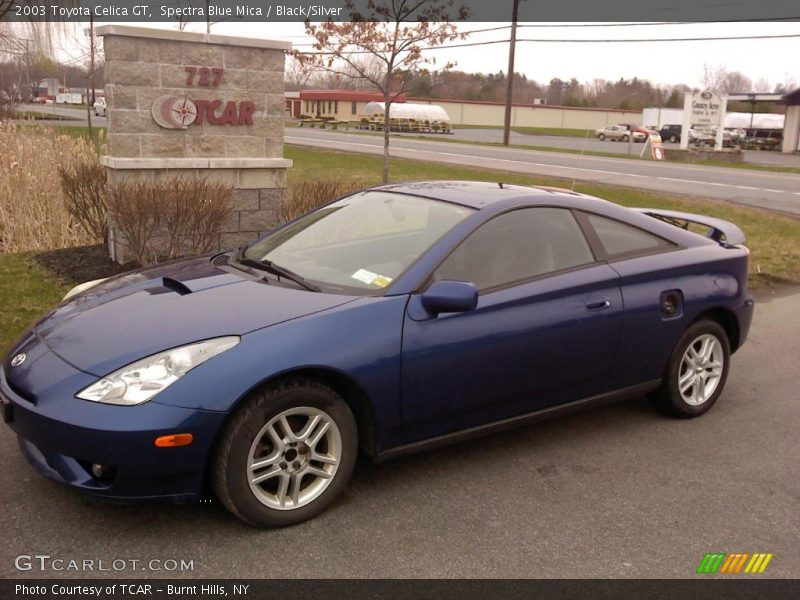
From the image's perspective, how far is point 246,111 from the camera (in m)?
8.59

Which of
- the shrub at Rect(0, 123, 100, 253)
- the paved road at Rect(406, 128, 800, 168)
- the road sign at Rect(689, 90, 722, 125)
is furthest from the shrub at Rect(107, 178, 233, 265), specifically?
the road sign at Rect(689, 90, 722, 125)

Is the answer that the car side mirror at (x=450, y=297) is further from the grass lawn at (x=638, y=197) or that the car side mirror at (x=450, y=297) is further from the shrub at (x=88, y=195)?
the grass lawn at (x=638, y=197)

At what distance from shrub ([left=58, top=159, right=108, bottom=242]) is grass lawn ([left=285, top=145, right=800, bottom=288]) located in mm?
7273

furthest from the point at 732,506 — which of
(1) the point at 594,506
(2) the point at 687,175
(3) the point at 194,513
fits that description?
(2) the point at 687,175

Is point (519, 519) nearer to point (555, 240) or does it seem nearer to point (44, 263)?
point (555, 240)

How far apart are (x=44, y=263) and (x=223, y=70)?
9.04 feet

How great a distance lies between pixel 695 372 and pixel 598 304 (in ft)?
3.51

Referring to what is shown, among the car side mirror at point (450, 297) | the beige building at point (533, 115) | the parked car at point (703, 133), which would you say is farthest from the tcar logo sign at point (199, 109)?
the beige building at point (533, 115)

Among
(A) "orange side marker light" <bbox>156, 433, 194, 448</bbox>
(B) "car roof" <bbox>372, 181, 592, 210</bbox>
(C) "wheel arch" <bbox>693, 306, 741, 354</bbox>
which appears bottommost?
(A) "orange side marker light" <bbox>156, 433, 194, 448</bbox>

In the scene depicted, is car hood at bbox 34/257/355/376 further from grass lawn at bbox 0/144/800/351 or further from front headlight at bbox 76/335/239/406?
grass lawn at bbox 0/144/800/351

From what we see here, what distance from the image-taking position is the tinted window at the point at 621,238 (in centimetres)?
452

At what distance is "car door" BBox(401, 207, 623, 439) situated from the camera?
368cm

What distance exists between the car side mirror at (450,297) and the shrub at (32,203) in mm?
6510
